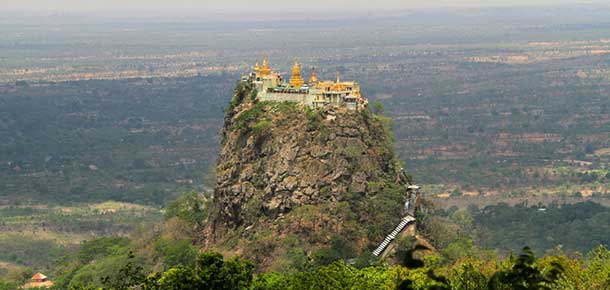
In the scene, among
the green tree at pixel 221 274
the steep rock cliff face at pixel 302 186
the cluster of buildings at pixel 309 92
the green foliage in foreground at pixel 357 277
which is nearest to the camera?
the green foliage in foreground at pixel 357 277

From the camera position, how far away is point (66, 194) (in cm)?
16888

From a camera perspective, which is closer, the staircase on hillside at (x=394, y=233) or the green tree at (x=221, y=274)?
the green tree at (x=221, y=274)

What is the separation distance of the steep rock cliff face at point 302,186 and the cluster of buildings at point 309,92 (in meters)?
0.71

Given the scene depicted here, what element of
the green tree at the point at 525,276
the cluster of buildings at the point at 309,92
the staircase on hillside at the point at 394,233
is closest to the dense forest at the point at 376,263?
the green tree at the point at 525,276

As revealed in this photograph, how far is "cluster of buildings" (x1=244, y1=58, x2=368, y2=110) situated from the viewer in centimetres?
8300

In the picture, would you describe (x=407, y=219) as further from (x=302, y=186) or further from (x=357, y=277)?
(x=357, y=277)

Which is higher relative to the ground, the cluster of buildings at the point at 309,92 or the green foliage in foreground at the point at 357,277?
the cluster of buildings at the point at 309,92

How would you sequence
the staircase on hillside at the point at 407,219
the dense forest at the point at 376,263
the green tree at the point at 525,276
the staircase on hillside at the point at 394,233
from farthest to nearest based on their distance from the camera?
the staircase on hillside at the point at 407,219
the staircase on hillside at the point at 394,233
the dense forest at the point at 376,263
the green tree at the point at 525,276

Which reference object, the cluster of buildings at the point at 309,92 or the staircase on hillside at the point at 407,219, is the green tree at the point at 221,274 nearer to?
the staircase on hillside at the point at 407,219

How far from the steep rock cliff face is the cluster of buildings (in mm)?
713

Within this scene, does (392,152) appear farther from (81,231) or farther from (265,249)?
(81,231)

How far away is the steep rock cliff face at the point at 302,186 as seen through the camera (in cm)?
7712

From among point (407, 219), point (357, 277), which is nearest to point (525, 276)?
point (357, 277)

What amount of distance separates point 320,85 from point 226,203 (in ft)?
33.6
